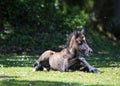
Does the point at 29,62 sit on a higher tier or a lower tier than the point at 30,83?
higher

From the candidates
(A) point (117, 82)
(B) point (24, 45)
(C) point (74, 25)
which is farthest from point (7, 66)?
(C) point (74, 25)

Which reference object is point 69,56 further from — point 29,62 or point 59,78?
point 29,62

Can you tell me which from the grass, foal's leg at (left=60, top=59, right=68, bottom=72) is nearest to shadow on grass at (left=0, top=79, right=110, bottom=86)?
the grass

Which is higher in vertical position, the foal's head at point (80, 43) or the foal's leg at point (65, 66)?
the foal's head at point (80, 43)

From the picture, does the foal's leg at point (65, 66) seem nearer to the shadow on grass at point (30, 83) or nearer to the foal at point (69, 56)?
the foal at point (69, 56)

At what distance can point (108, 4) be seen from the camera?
2.91 m

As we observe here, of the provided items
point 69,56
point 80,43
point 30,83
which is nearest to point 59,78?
point 30,83

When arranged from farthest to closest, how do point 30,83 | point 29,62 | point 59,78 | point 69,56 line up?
point 29,62 < point 69,56 < point 59,78 < point 30,83

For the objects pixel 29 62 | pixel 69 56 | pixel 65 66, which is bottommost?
pixel 65 66

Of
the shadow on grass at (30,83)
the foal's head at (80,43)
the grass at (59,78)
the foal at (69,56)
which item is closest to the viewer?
the shadow on grass at (30,83)

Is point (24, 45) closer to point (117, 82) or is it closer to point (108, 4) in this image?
point (117, 82)

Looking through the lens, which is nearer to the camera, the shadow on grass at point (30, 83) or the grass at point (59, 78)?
the shadow on grass at point (30, 83)

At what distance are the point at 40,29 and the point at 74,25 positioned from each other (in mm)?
2547

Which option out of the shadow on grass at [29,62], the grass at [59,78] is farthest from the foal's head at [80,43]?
the shadow on grass at [29,62]
